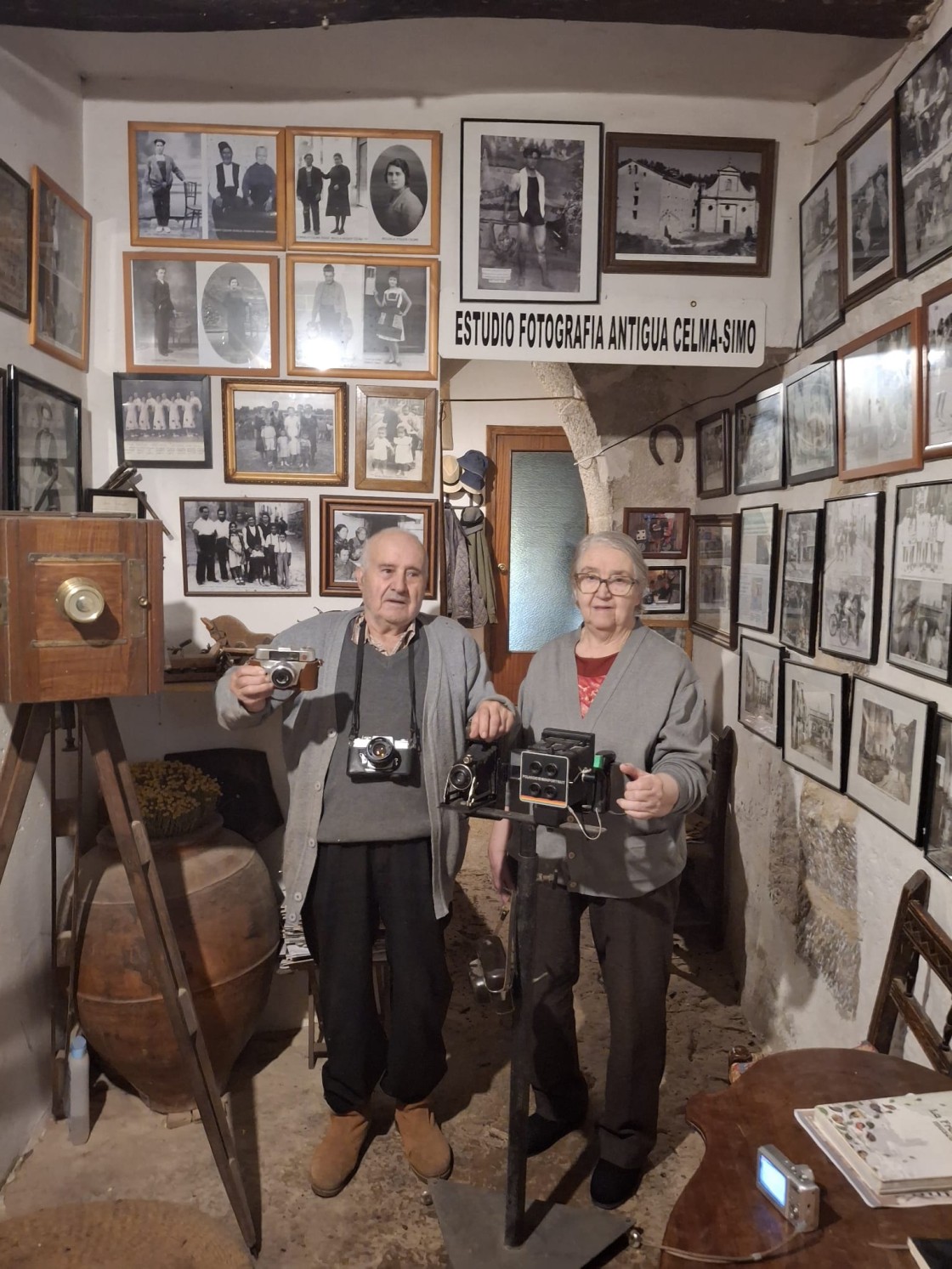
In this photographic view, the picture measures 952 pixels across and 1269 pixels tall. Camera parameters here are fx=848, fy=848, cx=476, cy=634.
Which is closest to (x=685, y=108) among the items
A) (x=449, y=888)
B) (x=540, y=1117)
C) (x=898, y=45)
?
(x=898, y=45)

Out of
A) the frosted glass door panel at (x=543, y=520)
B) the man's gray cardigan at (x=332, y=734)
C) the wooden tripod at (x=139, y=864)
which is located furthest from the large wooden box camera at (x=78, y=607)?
the frosted glass door panel at (x=543, y=520)

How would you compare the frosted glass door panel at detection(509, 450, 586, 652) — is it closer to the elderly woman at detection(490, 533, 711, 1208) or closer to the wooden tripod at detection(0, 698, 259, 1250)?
the elderly woman at detection(490, 533, 711, 1208)

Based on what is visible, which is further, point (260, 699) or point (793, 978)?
point (793, 978)

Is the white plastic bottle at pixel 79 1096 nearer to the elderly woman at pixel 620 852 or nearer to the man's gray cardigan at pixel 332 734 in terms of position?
the man's gray cardigan at pixel 332 734

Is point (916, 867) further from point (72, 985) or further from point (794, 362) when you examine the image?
point (72, 985)

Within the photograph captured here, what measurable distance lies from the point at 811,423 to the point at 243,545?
1732mm

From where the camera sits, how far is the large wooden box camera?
1617 mm

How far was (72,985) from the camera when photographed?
2273 millimetres

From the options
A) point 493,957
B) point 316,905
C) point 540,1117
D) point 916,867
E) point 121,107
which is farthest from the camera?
point 121,107

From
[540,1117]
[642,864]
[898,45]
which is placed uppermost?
[898,45]

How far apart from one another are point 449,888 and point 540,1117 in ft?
2.29

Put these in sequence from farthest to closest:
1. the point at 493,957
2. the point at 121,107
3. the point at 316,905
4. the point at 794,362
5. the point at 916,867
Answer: the point at 794,362
the point at 121,107
the point at 316,905
the point at 916,867
the point at 493,957

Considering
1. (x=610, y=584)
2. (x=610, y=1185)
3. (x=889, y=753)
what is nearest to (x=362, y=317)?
(x=610, y=584)

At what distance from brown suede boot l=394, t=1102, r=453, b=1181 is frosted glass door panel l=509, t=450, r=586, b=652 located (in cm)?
396
